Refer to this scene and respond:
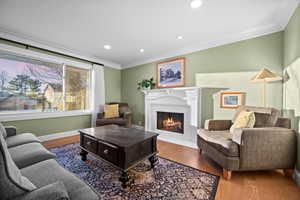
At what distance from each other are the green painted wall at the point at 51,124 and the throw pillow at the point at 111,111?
1.95 feet

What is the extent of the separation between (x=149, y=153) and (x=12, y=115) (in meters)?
2.95

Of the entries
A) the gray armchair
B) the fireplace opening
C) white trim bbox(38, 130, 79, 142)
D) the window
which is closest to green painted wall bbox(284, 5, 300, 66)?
the gray armchair

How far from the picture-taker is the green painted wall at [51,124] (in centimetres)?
267

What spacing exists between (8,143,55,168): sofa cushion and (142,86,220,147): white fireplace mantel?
2.46 meters

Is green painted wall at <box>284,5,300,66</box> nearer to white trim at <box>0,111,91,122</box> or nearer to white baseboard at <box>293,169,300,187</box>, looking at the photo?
white baseboard at <box>293,169,300,187</box>

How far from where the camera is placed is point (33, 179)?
0.87 meters

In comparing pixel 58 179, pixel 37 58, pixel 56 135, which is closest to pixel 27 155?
pixel 58 179

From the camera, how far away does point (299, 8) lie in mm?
1612

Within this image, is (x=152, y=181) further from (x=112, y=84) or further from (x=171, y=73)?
(x=112, y=84)

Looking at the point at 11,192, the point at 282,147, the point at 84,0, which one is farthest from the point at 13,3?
the point at 282,147

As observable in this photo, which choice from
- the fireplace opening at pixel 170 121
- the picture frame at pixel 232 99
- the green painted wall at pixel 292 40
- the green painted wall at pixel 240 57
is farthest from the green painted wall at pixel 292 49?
the fireplace opening at pixel 170 121

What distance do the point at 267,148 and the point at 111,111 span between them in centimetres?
345

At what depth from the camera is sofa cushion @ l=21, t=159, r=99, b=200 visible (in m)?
0.77

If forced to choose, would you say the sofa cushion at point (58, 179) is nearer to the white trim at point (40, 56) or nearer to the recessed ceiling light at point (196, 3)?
the recessed ceiling light at point (196, 3)
